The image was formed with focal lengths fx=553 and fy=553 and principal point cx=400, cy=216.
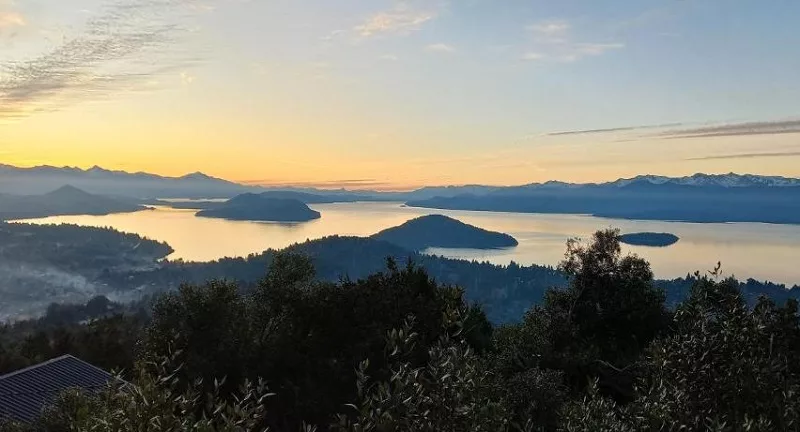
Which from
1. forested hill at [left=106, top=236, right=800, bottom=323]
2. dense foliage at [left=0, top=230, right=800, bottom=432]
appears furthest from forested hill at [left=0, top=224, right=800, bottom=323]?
dense foliage at [left=0, top=230, right=800, bottom=432]

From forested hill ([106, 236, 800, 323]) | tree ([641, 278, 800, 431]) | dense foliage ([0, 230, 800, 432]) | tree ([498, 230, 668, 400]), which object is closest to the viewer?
dense foliage ([0, 230, 800, 432])

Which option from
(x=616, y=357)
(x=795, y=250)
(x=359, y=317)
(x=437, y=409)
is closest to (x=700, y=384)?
(x=437, y=409)

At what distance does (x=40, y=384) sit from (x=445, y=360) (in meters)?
23.1

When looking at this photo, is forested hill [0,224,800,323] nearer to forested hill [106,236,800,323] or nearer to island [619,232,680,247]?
forested hill [106,236,800,323]

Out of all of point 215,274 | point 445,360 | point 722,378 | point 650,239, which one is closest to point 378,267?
point 215,274

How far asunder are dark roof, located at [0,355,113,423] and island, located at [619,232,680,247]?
17858cm

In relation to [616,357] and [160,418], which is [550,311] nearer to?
[616,357]

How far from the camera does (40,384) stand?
75.1 ft

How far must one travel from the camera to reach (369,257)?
556ft

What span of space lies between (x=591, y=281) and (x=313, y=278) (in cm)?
1182

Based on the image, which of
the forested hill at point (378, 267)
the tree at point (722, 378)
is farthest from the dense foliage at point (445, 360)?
the forested hill at point (378, 267)

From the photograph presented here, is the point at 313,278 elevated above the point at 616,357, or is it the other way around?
the point at 313,278

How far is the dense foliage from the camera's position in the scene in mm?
6289

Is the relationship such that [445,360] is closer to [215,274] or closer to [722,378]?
[722,378]
